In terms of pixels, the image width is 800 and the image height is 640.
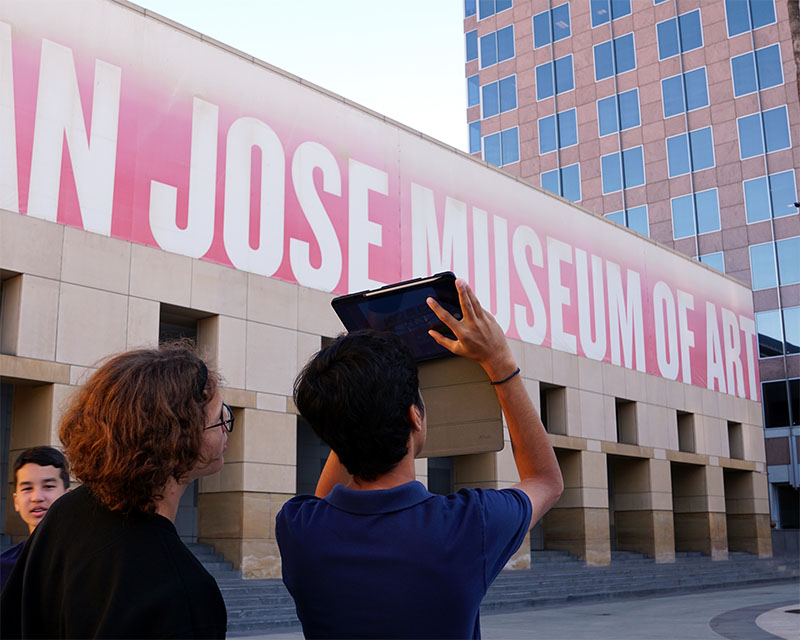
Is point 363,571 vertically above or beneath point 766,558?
above

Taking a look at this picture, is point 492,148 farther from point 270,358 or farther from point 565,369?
point 270,358

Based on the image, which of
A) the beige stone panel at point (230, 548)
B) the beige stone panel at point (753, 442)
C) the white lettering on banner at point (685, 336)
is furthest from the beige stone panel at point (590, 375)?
the beige stone panel at point (230, 548)

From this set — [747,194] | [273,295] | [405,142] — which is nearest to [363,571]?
[273,295]

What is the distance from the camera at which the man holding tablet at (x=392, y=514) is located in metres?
2.15

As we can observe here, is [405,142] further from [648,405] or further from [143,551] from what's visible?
[143,551]

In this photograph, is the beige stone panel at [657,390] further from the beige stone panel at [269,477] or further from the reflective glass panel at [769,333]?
the beige stone panel at [269,477]

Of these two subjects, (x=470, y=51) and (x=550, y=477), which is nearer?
(x=550, y=477)

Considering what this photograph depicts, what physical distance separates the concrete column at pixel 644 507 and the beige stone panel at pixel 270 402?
15312mm

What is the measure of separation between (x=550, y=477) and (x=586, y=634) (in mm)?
12021

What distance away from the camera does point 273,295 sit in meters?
19.5

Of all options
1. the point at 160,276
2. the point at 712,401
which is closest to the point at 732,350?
the point at 712,401

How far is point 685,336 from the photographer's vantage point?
32875 millimetres

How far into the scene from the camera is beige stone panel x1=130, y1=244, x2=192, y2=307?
17109 mm

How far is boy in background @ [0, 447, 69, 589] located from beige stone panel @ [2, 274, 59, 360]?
10952mm
